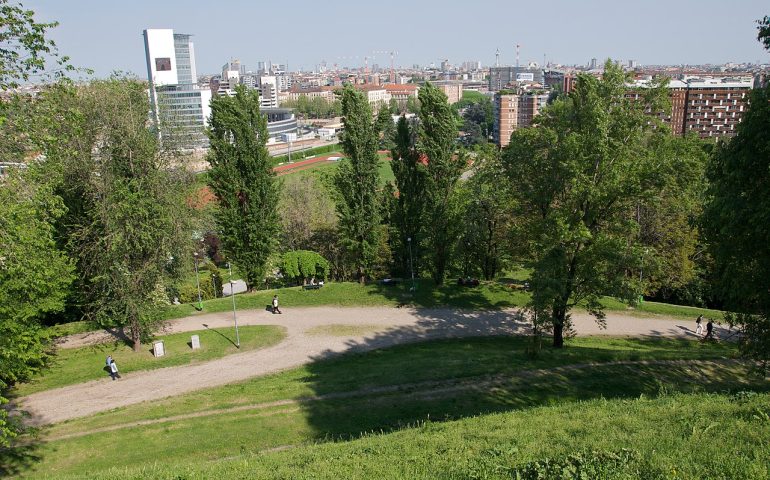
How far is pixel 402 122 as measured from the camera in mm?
32750

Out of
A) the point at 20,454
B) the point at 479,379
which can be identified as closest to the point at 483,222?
the point at 479,379

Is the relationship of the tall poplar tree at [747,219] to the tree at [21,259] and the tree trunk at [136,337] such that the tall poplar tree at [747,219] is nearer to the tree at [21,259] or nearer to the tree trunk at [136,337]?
the tree at [21,259]

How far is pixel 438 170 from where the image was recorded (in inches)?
1277

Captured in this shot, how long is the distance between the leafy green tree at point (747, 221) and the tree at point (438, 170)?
56.5 ft

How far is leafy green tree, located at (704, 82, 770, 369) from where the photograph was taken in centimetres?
1370

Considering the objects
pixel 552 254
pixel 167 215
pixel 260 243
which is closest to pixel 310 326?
pixel 260 243

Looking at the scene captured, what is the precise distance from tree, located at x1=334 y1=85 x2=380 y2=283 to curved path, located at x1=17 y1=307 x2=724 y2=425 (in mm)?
4650

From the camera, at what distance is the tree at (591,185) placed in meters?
20.7

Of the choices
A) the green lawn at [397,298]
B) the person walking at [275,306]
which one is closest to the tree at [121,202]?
the green lawn at [397,298]

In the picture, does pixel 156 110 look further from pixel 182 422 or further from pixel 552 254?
pixel 552 254

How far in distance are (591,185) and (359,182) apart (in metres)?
16.0

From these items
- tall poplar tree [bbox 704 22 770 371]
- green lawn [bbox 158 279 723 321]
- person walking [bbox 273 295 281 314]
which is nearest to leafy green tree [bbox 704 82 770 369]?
tall poplar tree [bbox 704 22 770 371]

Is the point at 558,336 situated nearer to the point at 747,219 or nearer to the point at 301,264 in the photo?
the point at 747,219

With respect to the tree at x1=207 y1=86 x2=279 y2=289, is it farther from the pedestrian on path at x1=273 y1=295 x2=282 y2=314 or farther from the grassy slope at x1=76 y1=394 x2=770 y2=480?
the grassy slope at x1=76 y1=394 x2=770 y2=480
